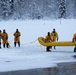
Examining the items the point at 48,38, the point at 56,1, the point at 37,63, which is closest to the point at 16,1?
the point at 56,1

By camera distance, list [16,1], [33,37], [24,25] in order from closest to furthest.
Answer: [33,37], [24,25], [16,1]

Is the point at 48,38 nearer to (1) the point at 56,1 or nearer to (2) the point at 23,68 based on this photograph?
(2) the point at 23,68

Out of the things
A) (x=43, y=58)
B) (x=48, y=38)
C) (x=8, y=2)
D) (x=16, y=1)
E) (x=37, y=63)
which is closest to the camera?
(x=37, y=63)

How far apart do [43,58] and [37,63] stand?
1.86 m

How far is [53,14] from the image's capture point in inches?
3110

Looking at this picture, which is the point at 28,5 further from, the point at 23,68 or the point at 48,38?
the point at 23,68

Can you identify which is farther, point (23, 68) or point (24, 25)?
point (24, 25)

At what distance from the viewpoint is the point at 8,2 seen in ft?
227

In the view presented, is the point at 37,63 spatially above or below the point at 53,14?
below

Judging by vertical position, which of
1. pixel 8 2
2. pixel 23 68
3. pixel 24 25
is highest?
pixel 8 2

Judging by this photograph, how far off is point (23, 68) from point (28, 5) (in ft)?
216

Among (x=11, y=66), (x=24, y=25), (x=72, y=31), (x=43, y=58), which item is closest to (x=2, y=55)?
(x=43, y=58)

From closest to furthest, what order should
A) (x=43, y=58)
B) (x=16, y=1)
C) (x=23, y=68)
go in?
(x=23, y=68) < (x=43, y=58) < (x=16, y=1)

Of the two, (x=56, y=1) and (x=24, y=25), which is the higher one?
(x=56, y=1)
